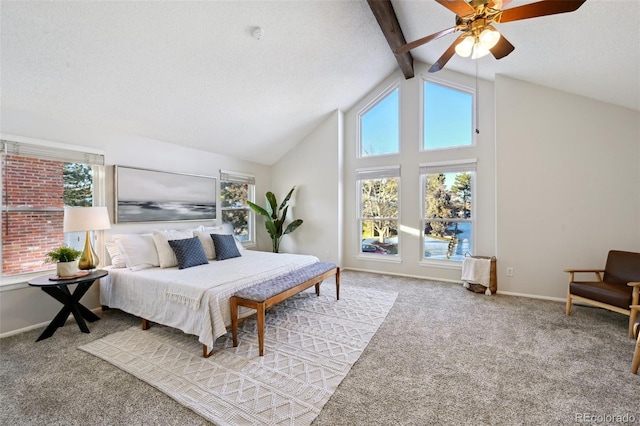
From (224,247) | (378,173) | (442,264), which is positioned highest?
(378,173)

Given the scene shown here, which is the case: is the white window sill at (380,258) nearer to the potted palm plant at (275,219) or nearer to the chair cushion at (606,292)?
the potted palm plant at (275,219)

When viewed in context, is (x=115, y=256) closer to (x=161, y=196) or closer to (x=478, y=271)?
(x=161, y=196)

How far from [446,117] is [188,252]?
15.3ft

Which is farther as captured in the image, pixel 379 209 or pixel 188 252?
pixel 379 209

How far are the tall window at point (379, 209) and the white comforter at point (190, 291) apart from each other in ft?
7.36

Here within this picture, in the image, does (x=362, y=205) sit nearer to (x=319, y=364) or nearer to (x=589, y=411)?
(x=319, y=364)

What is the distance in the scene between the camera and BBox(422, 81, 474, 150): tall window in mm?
4582

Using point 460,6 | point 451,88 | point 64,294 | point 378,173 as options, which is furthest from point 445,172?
point 64,294

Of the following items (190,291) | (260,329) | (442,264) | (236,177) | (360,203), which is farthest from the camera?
(360,203)

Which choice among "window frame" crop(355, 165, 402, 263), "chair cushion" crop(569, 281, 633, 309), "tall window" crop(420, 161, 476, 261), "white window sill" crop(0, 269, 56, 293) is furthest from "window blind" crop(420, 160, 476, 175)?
"white window sill" crop(0, 269, 56, 293)

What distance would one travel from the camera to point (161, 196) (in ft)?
13.3

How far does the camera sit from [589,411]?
1.70 meters

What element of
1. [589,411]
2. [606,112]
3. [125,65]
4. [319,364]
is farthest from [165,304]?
[606,112]

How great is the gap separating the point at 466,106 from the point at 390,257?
2990mm
